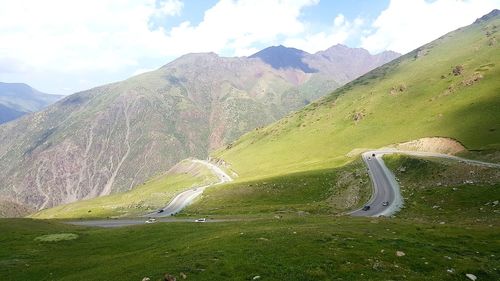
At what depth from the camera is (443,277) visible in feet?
92.7

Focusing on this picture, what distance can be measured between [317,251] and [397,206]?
170ft

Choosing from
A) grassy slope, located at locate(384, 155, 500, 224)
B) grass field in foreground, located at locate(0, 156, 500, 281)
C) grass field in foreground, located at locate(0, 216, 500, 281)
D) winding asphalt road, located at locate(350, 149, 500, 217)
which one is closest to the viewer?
grass field in foreground, located at locate(0, 216, 500, 281)

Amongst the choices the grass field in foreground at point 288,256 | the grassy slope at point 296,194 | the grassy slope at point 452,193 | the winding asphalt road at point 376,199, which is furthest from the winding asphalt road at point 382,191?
the grass field in foreground at point 288,256

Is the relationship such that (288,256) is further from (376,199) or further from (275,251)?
(376,199)

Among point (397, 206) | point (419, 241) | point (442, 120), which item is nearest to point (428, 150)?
point (442, 120)

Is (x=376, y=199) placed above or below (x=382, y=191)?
below

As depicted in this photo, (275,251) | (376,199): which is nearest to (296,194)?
(376,199)

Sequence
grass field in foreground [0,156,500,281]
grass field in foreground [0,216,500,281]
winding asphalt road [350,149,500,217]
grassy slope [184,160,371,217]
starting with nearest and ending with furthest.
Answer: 1. grass field in foreground [0,216,500,281]
2. grass field in foreground [0,156,500,281]
3. winding asphalt road [350,149,500,217]
4. grassy slope [184,160,371,217]

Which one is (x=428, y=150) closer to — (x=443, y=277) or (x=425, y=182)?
(x=425, y=182)

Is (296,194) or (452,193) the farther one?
(296,194)

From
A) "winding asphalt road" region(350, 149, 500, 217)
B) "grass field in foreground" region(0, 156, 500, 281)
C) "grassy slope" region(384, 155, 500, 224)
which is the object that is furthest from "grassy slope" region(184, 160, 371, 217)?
A: "grass field in foreground" region(0, 156, 500, 281)

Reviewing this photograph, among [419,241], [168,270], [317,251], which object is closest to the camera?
[168,270]

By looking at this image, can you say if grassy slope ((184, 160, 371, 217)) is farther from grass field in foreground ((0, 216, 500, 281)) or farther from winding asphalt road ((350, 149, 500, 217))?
grass field in foreground ((0, 216, 500, 281))

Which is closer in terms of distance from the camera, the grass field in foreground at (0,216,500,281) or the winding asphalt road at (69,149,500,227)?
the grass field in foreground at (0,216,500,281)
